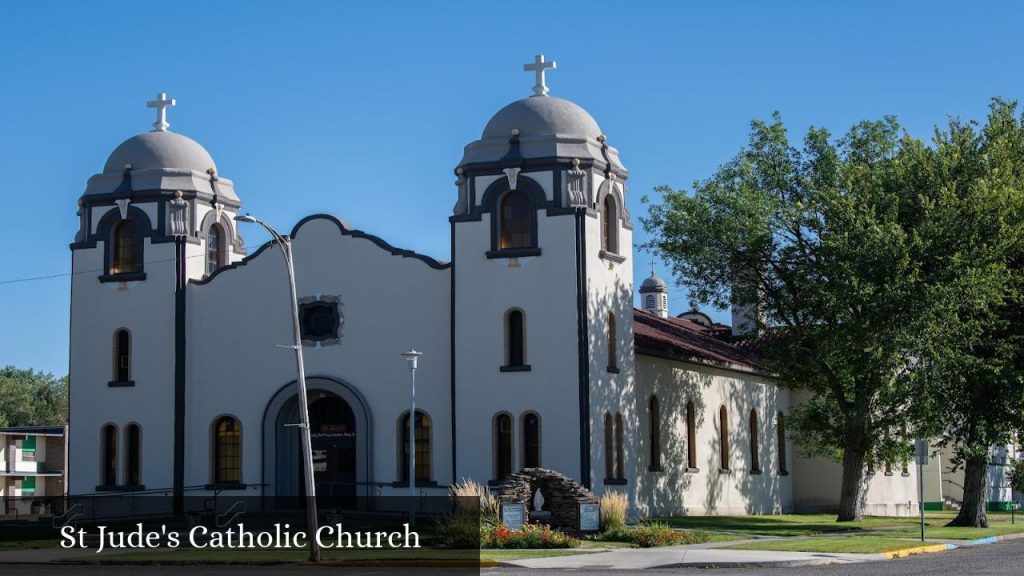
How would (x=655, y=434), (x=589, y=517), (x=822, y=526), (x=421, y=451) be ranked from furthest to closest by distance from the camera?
(x=655, y=434) → (x=822, y=526) → (x=421, y=451) → (x=589, y=517)

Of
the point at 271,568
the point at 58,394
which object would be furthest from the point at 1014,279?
the point at 58,394

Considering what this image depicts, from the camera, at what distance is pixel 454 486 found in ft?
126

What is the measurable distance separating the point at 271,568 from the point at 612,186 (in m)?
18.9

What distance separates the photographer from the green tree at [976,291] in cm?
3775

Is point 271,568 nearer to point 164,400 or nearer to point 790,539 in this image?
point 790,539

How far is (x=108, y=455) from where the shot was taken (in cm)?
4519

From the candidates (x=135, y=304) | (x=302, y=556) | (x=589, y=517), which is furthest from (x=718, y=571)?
(x=135, y=304)

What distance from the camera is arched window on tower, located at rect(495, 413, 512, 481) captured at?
A: 3981cm

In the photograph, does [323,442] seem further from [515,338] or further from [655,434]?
[655,434]

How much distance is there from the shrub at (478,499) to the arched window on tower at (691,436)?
36.1 ft

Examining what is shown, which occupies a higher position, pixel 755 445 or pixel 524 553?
pixel 755 445

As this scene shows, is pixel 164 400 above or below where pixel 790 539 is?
above

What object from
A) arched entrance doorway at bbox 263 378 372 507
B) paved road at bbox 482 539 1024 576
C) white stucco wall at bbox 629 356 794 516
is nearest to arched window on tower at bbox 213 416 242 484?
arched entrance doorway at bbox 263 378 372 507

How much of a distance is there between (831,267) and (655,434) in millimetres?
8773
